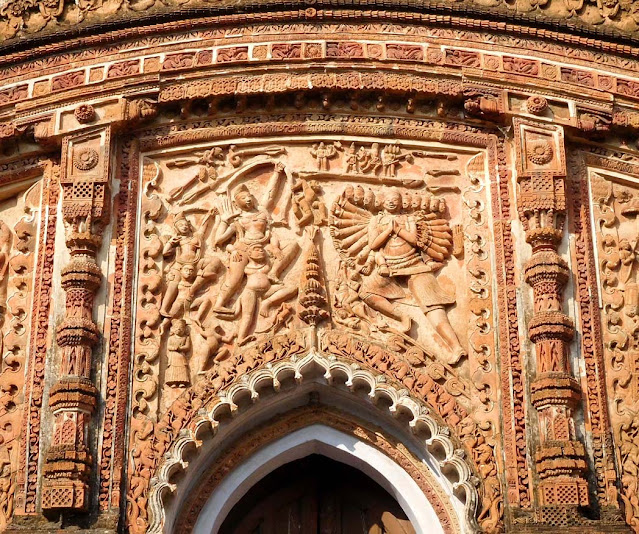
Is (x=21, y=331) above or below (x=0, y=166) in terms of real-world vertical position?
below

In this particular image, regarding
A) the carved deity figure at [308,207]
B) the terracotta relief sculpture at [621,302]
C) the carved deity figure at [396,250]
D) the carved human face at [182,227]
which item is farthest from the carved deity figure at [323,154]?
the terracotta relief sculpture at [621,302]

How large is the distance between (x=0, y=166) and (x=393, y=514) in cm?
484

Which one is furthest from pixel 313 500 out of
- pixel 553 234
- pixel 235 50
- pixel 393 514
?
pixel 235 50

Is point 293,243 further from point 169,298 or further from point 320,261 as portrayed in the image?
point 169,298

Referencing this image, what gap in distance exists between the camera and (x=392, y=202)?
593 inches

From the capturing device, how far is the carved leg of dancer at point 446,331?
569 inches

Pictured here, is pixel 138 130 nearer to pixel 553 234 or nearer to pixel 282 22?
pixel 282 22

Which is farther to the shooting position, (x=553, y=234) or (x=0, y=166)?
(x=0, y=166)

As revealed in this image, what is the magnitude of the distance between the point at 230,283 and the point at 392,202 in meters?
1.63

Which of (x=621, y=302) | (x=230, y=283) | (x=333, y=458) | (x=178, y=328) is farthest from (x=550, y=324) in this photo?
(x=178, y=328)

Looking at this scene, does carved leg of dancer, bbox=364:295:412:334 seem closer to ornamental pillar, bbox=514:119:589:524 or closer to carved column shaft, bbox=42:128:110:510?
ornamental pillar, bbox=514:119:589:524

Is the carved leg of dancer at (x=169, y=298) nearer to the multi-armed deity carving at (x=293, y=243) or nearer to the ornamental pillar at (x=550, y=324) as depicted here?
the multi-armed deity carving at (x=293, y=243)

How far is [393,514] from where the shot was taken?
1462 cm

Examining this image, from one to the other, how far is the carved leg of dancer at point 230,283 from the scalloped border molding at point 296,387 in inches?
27.9
